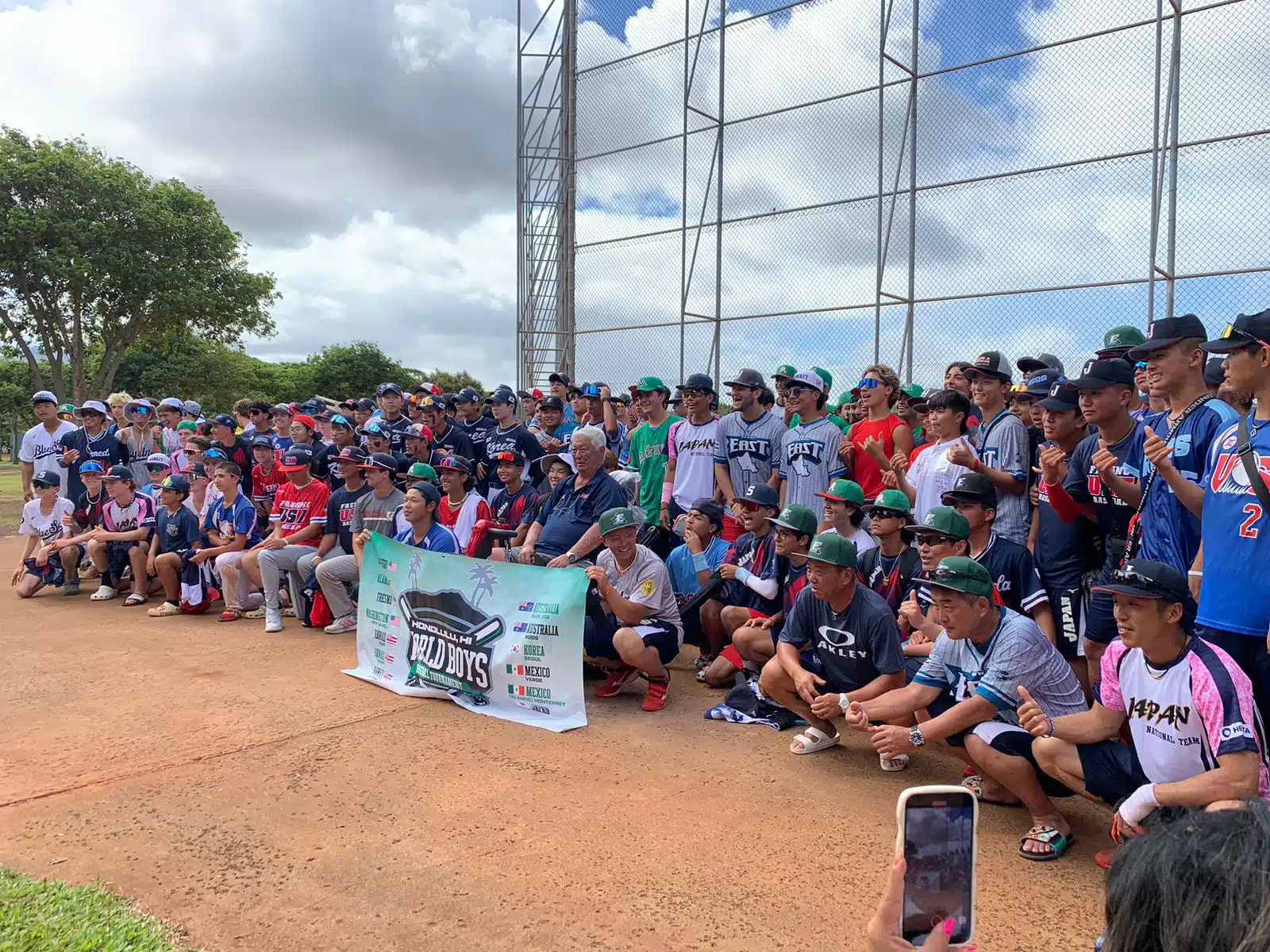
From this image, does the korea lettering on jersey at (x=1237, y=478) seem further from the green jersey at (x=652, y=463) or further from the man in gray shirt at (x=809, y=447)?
the green jersey at (x=652, y=463)

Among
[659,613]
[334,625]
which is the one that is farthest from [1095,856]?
[334,625]

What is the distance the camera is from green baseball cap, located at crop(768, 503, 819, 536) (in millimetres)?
5660

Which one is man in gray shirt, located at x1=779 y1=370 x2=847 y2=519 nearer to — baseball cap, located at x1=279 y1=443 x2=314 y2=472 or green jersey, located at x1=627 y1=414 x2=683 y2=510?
green jersey, located at x1=627 y1=414 x2=683 y2=510

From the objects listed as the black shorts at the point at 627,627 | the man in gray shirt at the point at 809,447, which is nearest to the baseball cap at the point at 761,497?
the man in gray shirt at the point at 809,447

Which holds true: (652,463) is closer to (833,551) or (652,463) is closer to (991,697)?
(833,551)

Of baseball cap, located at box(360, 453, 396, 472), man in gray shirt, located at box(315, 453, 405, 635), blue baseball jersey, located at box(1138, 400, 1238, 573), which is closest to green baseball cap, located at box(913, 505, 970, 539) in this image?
blue baseball jersey, located at box(1138, 400, 1238, 573)

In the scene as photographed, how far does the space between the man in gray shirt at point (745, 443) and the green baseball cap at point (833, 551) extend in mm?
2478

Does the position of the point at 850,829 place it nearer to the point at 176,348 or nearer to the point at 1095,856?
the point at 1095,856

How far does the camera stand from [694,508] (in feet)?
23.5

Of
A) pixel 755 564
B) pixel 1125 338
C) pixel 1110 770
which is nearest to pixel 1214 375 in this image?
pixel 1125 338

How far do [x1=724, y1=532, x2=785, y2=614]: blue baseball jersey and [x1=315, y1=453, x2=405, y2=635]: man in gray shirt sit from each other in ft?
10.7

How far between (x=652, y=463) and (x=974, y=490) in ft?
12.5

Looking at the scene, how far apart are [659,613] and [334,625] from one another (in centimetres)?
362

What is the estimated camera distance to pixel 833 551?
185 inches
